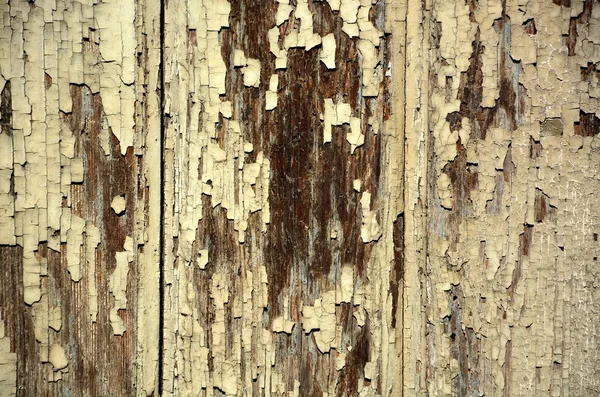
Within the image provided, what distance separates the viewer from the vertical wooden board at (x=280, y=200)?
751mm

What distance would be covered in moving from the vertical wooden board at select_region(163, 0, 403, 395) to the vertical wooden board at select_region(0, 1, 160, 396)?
4cm

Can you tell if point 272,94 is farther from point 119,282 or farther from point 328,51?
point 119,282

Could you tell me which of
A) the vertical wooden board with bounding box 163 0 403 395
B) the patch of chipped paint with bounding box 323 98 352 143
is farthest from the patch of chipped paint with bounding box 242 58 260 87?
the patch of chipped paint with bounding box 323 98 352 143

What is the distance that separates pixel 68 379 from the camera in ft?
2.49

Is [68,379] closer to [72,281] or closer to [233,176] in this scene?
[72,281]

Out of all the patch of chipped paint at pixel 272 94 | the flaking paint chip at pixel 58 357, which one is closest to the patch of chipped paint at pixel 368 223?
the patch of chipped paint at pixel 272 94

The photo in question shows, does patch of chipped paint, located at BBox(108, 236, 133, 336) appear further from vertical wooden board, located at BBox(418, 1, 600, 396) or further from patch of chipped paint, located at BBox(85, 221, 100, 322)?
vertical wooden board, located at BBox(418, 1, 600, 396)

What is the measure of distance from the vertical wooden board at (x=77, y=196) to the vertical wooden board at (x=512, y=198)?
396 mm

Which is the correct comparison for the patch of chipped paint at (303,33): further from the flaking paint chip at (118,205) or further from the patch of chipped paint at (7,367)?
the patch of chipped paint at (7,367)

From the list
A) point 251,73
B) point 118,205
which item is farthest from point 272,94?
point 118,205

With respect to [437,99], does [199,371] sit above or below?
below

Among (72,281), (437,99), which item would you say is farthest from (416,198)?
(72,281)

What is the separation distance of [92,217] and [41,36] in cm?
26

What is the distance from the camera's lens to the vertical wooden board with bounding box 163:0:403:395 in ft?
2.46
